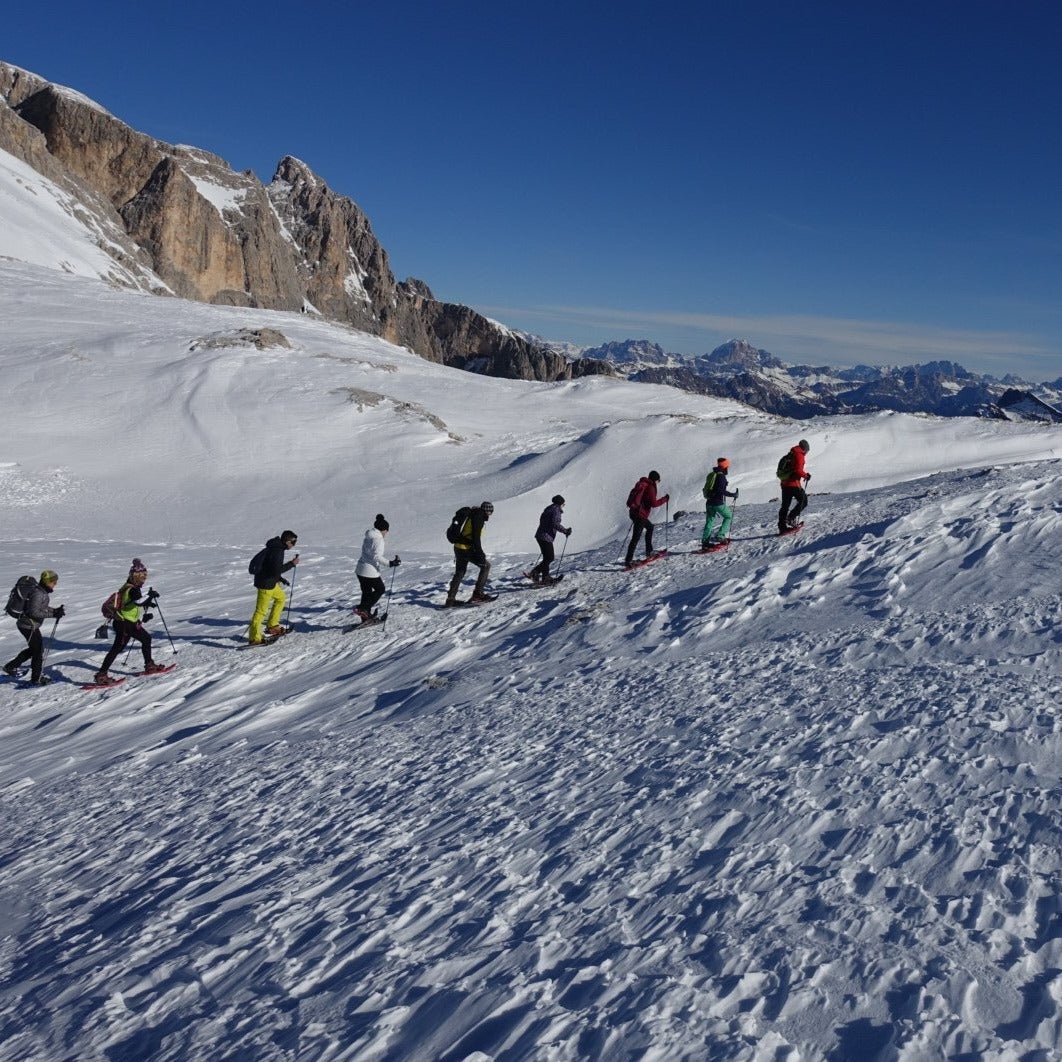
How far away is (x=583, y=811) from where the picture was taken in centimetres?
642

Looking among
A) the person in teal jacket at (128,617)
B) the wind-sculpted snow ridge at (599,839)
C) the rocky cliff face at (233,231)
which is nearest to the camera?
the wind-sculpted snow ridge at (599,839)

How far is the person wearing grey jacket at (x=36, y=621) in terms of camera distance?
40.9ft

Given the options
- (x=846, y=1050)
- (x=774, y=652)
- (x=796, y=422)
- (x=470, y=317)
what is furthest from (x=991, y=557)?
(x=470, y=317)

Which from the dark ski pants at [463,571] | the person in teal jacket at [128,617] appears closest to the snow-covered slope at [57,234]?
the person in teal jacket at [128,617]

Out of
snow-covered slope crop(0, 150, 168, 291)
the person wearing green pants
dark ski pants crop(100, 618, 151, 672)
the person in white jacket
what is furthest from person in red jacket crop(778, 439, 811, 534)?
snow-covered slope crop(0, 150, 168, 291)

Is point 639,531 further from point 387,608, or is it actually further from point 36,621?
point 36,621

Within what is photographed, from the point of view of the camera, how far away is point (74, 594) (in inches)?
681

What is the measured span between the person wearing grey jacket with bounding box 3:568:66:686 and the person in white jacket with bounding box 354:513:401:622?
4462 millimetres

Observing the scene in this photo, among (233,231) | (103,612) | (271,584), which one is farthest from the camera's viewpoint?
(233,231)

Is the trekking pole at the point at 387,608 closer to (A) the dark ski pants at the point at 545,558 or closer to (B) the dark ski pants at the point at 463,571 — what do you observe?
(B) the dark ski pants at the point at 463,571

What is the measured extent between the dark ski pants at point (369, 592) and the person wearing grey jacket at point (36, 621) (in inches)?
176

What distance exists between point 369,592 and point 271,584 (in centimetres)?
159

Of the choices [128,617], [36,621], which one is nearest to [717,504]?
[128,617]

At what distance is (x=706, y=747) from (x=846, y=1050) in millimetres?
3432
